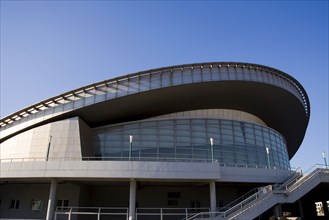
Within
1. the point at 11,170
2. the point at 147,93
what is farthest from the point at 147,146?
the point at 11,170

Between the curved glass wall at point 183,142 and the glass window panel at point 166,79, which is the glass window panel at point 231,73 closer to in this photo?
the curved glass wall at point 183,142

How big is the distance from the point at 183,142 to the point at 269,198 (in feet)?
41.3

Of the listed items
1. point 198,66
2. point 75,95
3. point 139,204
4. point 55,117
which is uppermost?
point 198,66

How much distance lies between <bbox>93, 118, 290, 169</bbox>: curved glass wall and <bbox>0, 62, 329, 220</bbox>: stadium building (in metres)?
0.12

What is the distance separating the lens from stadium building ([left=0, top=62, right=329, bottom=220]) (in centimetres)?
2247

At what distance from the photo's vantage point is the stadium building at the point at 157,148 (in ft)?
73.7

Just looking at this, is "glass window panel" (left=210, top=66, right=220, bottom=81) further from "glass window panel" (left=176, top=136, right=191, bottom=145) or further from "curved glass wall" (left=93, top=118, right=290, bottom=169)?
"glass window panel" (left=176, top=136, right=191, bottom=145)

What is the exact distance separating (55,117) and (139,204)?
13.0 metres

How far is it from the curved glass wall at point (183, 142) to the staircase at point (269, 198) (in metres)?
6.86

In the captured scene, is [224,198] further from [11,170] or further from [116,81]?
[11,170]

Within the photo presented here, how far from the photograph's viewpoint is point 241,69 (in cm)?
3462

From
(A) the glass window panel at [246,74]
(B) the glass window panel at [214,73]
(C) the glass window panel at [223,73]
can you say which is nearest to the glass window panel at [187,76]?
(B) the glass window panel at [214,73]

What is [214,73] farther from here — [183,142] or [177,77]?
[183,142]

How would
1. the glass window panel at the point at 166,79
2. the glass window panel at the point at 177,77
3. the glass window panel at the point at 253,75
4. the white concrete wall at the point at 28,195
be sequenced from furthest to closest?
the glass window panel at the point at 253,75, the glass window panel at the point at 177,77, the glass window panel at the point at 166,79, the white concrete wall at the point at 28,195
